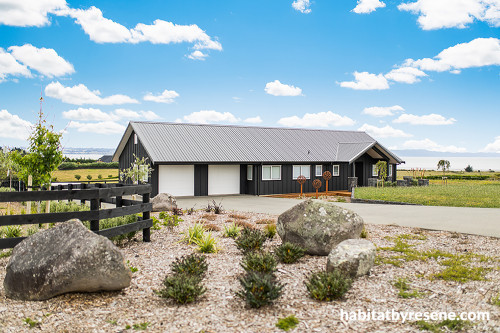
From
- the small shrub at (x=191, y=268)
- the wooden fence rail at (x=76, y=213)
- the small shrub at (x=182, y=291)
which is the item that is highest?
the wooden fence rail at (x=76, y=213)

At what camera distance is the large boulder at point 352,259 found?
652 centimetres

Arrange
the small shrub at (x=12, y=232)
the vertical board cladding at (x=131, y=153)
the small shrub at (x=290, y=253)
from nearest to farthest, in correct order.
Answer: the small shrub at (x=290, y=253), the small shrub at (x=12, y=232), the vertical board cladding at (x=131, y=153)

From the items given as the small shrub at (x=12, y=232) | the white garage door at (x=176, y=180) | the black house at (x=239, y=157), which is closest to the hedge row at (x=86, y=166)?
the black house at (x=239, y=157)

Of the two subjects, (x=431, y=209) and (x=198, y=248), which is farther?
(x=431, y=209)

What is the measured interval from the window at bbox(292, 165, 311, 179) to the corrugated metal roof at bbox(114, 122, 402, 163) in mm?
630

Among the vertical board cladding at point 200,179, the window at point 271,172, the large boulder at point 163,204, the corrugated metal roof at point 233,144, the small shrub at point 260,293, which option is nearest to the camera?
the small shrub at point 260,293

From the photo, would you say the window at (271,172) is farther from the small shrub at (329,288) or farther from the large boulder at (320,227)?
the small shrub at (329,288)

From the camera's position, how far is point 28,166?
10.8 metres

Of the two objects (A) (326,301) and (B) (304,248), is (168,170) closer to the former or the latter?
(B) (304,248)

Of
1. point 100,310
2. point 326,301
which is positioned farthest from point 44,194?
point 326,301

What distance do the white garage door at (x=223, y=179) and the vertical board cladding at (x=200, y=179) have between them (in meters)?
0.37

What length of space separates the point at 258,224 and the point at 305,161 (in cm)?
1654

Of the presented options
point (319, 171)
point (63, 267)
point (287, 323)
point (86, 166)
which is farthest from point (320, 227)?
point (86, 166)

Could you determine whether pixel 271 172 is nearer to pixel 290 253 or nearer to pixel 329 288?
pixel 290 253
